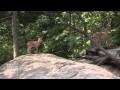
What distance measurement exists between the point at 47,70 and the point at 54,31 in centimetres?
817

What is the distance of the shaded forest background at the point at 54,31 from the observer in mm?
12438

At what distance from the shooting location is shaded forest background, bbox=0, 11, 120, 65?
12.4 metres

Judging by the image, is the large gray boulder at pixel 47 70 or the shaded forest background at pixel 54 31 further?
the shaded forest background at pixel 54 31

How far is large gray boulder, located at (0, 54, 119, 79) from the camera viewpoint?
4.82 meters

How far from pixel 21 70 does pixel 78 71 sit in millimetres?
1052

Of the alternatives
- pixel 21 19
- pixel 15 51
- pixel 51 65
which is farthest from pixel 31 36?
pixel 51 65

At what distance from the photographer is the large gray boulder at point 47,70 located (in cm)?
482

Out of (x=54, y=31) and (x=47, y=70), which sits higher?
(x=54, y=31)

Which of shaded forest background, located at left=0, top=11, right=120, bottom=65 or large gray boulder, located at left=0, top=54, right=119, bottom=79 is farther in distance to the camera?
shaded forest background, located at left=0, top=11, right=120, bottom=65

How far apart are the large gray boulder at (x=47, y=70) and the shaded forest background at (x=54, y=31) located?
6.30 metres

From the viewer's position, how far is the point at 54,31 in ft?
43.8

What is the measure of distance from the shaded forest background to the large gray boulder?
630cm
